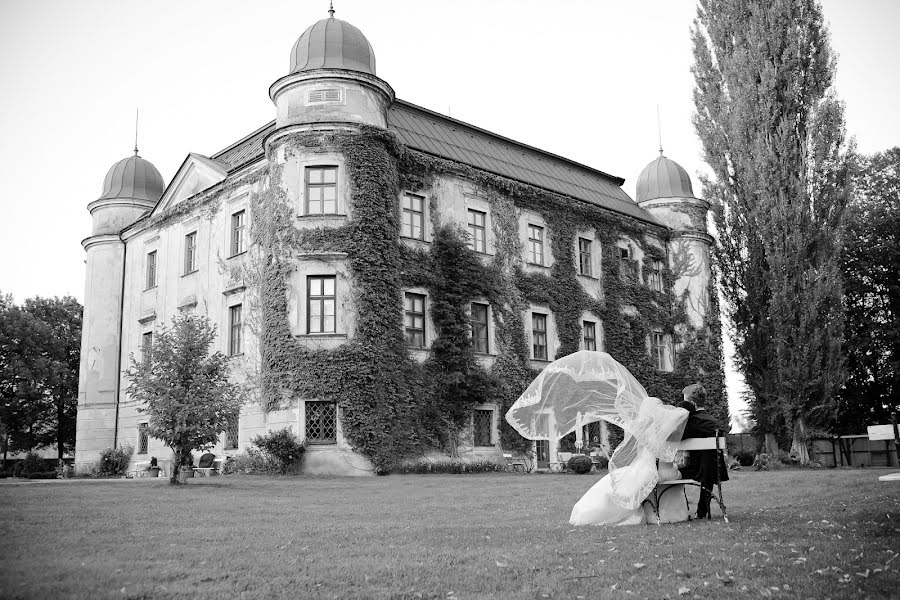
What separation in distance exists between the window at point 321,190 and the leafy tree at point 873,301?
76.0ft

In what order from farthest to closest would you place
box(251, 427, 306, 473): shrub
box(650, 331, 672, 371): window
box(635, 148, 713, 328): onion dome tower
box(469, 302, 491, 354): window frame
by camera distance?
box(635, 148, 713, 328): onion dome tower
box(650, 331, 672, 371): window
box(469, 302, 491, 354): window frame
box(251, 427, 306, 473): shrub

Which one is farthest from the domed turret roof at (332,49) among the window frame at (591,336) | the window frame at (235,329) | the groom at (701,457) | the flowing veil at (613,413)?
the groom at (701,457)

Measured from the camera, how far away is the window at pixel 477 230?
28891 mm

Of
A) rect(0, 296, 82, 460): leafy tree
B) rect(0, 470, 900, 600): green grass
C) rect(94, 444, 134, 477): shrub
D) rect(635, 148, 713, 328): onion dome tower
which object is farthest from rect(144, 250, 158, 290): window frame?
rect(635, 148, 713, 328): onion dome tower

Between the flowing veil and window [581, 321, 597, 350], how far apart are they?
2265cm

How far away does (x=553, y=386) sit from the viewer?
31.6ft

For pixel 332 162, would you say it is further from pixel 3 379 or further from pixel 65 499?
pixel 3 379

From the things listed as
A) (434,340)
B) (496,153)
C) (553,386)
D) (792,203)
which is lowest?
(553,386)

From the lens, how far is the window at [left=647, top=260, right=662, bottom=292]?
3594 cm

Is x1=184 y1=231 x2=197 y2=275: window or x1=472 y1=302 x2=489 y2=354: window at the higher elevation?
x1=184 y1=231 x2=197 y2=275: window

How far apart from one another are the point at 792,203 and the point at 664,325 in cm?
837

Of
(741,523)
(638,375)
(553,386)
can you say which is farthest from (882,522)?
(638,375)

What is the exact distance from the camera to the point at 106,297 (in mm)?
34219

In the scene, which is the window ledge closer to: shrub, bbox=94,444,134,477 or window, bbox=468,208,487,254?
window, bbox=468,208,487,254
